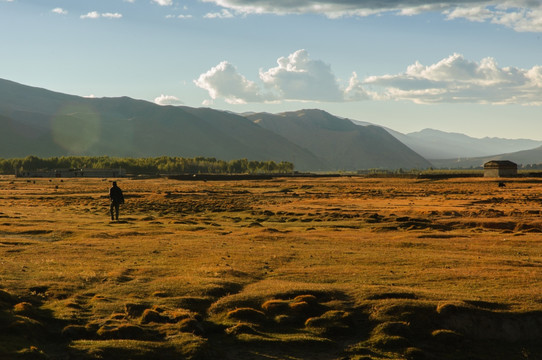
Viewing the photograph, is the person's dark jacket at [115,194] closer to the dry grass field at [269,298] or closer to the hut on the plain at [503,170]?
the dry grass field at [269,298]

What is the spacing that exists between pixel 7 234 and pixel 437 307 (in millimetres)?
32565

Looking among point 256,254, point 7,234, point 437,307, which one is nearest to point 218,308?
point 437,307

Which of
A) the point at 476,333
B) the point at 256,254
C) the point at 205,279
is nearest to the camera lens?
the point at 476,333

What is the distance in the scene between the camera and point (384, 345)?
17891 mm

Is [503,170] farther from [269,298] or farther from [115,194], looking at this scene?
[269,298]

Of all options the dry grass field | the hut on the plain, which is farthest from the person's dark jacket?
the hut on the plain

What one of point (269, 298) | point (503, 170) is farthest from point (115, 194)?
point (503, 170)

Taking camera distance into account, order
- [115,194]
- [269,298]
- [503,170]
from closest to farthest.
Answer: [269,298]
[115,194]
[503,170]

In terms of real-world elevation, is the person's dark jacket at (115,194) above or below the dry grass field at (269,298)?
above

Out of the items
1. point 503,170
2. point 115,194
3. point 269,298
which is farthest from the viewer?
point 503,170

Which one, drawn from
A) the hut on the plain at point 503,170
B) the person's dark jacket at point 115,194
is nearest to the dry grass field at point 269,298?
the person's dark jacket at point 115,194

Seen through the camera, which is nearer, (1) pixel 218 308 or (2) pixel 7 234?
(1) pixel 218 308

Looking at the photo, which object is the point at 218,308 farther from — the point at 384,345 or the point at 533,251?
the point at 533,251

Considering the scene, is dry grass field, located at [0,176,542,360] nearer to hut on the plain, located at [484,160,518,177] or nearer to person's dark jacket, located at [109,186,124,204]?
person's dark jacket, located at [109,186,124,204]
